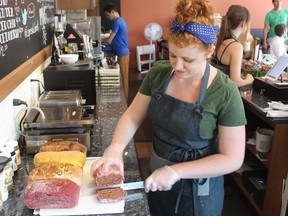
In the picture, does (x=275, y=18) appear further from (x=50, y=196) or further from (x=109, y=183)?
(x=50, y=196)

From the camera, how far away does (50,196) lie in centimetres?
102

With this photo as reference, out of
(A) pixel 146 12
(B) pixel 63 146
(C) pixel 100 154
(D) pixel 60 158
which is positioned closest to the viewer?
(D) pixel 60 158

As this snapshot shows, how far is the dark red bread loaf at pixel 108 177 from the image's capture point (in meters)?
1.10

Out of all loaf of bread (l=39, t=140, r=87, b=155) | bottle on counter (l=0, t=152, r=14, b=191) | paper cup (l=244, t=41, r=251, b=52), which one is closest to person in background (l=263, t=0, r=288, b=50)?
paper cup (l=244, t=41, r=251, b=52)

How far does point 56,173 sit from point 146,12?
20.1ft

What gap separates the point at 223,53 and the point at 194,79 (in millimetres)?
1536

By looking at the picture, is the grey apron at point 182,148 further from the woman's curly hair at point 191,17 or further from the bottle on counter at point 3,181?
the bottle on counter at point 3,181

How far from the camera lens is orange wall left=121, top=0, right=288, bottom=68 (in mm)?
6746

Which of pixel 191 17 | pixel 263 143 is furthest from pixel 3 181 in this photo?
pixel 263 143

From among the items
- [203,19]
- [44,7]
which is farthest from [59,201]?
[44,7]

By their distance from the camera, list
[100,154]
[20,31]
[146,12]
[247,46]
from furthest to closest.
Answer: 1. [146,12]
2. [247,46]
3. [20,31]
4. [100,154]

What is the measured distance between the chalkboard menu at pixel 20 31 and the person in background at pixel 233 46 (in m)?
1.44

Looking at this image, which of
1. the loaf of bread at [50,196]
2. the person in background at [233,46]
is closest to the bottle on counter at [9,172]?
the loaf of bread at [50,196]

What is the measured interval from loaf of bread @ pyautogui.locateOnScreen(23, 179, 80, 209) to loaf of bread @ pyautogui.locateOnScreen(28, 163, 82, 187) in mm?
61
